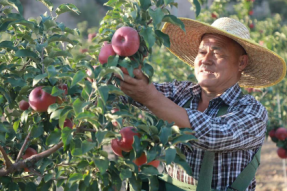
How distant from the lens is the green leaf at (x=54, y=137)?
1.31 meters

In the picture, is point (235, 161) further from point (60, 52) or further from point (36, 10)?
point (36, 10)

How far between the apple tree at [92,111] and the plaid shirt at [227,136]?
7.1 inches

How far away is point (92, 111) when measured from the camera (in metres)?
1.17

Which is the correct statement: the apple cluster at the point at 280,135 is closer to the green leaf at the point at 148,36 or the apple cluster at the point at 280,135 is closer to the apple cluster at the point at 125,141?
the apple cluster at the point at 125,141

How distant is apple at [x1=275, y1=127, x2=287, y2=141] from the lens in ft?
10.9

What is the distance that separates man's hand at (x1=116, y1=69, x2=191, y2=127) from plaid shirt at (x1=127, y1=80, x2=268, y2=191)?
0.05 metres

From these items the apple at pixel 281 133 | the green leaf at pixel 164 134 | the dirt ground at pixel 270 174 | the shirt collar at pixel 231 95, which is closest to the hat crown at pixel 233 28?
the shirt collar at pixel 231 95

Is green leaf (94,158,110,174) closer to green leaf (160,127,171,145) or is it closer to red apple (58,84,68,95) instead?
green leaf (160,127,171,145)

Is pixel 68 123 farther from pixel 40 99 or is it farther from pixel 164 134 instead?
pixel 164 134

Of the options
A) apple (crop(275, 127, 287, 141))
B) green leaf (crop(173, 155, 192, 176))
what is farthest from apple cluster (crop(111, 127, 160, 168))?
apple (crop(275, 127, 287, 141))

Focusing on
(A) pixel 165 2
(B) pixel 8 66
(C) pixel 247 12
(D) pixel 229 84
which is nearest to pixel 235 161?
(D) pixel 229 84

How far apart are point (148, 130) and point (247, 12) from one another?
13.9 feet

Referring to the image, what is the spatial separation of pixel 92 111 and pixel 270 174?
4522 millimetres

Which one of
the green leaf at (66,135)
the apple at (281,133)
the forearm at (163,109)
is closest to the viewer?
the green leaf at (66,135)
